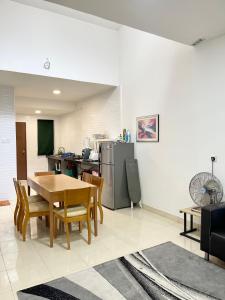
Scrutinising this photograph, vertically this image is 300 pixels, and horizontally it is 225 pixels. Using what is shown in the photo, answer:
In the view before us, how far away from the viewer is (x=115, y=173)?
453 centimetres

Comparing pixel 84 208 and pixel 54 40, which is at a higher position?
pixel 54 40

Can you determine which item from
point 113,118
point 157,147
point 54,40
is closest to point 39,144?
point 113,118

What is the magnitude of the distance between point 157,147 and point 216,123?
1255 millimetres

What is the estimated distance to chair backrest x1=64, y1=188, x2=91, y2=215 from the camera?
2807 millimetres

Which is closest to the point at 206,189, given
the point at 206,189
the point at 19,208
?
the point at 206,189

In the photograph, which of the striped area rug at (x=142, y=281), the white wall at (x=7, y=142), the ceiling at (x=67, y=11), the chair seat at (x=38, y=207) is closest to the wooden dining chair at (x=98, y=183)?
the chair seat at (x=38, y=207)

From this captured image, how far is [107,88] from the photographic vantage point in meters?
5.43

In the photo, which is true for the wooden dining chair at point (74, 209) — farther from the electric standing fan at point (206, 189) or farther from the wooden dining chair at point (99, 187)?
the electric standing fan at point (206, 189)

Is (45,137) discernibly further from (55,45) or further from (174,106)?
(174,106)

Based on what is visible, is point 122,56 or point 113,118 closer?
point 122,56

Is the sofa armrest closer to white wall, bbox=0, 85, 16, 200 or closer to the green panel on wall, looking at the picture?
white wall, bbox=0, 85, 16, 200

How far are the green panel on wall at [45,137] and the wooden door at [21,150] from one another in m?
0.51

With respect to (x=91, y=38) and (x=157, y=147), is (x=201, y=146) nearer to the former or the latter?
(x=157, y=147)

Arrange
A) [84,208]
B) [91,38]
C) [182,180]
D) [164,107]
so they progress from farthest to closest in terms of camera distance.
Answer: [91,38], [164,107], [182,180], [84,208]
